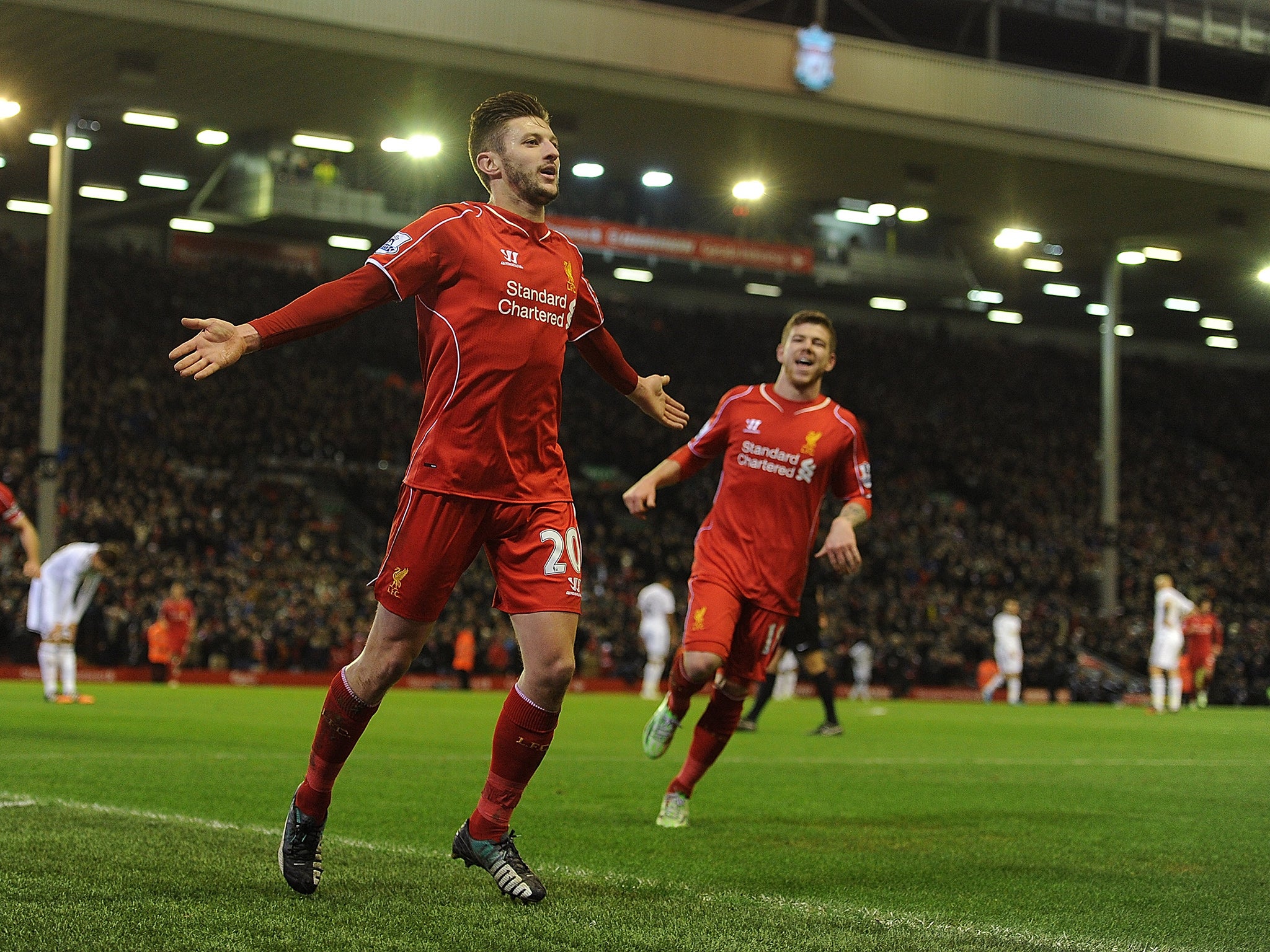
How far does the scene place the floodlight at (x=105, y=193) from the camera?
35.6 metres

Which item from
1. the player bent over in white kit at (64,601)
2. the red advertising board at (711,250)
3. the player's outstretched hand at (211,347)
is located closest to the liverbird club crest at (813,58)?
the red advertising board at (711,250)

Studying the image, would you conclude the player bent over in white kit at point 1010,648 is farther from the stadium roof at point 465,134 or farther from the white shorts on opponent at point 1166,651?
the stadium roof at point 465,134

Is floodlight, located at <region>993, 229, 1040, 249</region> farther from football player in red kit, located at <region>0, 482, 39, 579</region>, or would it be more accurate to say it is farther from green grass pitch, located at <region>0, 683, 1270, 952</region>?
football player in red kit, located at <region>0, 482, 39, 579</region>

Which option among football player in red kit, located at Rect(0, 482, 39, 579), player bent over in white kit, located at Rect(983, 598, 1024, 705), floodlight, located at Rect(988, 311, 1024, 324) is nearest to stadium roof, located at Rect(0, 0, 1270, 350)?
floodlight, located at Rect(988, 311, 1024, 324)

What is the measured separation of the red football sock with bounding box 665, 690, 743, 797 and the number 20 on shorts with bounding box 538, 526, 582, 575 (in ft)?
8.58

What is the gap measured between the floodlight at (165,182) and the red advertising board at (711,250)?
9514 millimetres

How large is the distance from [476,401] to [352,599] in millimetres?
24223

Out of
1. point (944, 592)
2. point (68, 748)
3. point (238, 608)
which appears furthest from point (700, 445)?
point (944, 592)

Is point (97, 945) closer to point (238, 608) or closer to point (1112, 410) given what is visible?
point (238, 608)

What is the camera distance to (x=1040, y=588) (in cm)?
3619

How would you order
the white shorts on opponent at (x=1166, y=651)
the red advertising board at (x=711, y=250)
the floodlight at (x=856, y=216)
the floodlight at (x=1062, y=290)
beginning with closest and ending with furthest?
the white shorts on opponent at (x=1166, y=651)
the red advertising board at (x=711, y=250)
the floodlight at (x=856, y=216)
the floodlight at (x=1062, y=290)

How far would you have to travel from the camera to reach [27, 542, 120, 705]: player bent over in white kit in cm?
1595

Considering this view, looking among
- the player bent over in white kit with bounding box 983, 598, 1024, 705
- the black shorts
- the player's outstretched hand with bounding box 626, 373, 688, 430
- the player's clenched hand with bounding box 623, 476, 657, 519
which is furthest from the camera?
the player bent over in white kit with bounding box 983, 598, 1024, 705

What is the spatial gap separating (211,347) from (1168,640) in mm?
22603
